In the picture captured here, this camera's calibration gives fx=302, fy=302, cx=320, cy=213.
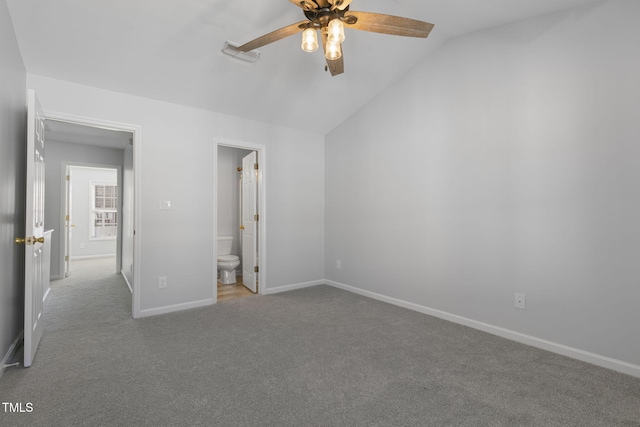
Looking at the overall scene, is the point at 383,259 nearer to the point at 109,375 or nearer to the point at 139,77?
the point at 109,375

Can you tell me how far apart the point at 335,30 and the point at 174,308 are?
317 cm

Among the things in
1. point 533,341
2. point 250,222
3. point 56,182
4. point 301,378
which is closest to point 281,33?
point 301,378

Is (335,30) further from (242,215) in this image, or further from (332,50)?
(242,215)

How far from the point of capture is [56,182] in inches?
208

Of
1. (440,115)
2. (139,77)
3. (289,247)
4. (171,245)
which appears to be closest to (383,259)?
(289,247)

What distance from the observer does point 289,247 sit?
171 inches

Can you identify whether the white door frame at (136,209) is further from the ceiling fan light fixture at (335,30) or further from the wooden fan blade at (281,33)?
the ceiling fan light fixture at (335,30)

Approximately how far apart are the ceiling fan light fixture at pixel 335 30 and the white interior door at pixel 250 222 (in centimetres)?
258

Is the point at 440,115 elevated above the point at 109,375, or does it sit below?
above

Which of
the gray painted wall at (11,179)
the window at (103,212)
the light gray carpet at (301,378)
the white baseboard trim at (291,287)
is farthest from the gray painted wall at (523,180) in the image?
the window at (103,212)

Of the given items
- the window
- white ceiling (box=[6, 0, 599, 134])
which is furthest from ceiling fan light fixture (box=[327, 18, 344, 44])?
the window

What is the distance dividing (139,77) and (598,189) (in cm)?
401

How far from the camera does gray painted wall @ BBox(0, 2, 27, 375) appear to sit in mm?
1957

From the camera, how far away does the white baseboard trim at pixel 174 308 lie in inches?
127
